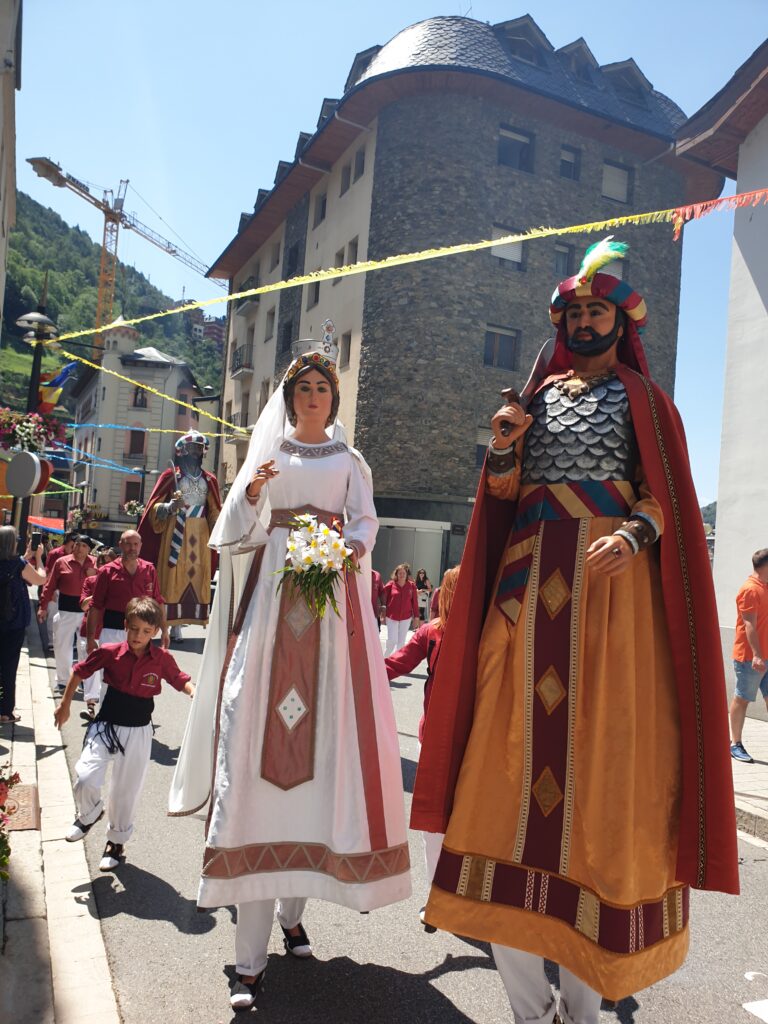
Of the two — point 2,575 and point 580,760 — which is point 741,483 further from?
point 580,760

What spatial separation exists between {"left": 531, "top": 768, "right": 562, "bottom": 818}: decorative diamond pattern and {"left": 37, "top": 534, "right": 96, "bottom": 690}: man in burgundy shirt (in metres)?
7.85

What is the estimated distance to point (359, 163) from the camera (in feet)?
88.1

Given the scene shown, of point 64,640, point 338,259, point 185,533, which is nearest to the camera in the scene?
point 64,640

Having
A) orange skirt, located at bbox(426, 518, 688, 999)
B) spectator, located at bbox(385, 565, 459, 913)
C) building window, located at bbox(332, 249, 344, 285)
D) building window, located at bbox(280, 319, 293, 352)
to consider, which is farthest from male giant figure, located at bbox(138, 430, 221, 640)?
building window, located at bbox(280, 319, 293, 352)

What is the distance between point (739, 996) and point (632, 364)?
99.7 inches

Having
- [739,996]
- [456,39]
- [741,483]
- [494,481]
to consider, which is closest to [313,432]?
[494,481]

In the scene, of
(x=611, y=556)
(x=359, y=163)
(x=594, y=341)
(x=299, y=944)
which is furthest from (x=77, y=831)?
(x=359, y=163)

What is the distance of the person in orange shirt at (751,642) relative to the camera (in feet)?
26.3

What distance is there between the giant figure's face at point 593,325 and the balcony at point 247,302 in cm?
3331

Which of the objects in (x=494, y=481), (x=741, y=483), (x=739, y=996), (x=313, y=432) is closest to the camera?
(x=494, y=481)

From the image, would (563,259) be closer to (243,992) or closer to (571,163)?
(571,163)

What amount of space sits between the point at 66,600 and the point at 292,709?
724 cm

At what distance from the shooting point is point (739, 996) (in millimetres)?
3445

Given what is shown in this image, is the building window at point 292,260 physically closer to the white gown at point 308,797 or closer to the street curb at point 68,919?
the street curb at point 68,919
